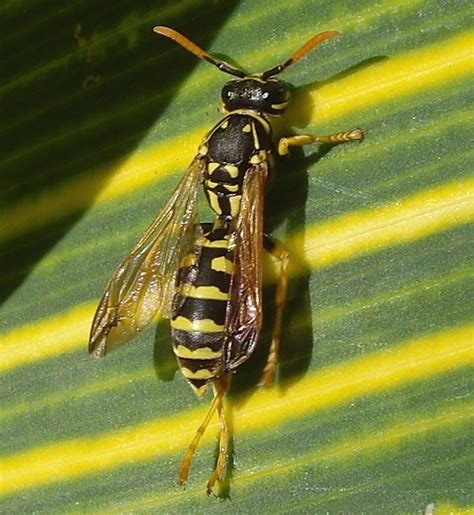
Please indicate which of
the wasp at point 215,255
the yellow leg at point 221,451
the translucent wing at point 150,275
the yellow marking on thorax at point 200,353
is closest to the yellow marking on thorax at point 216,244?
the wasp at point 215,255

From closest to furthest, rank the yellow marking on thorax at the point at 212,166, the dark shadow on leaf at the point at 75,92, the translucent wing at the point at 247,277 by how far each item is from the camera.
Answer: the translucent wing at the point at 247,277 < the yellow marking on thorax at the point at 212,166 < the dark shadow on leaf at the point at 75,92

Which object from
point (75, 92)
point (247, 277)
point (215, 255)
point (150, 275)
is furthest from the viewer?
point (75, 92)

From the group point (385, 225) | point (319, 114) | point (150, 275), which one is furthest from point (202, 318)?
point (319, 114)

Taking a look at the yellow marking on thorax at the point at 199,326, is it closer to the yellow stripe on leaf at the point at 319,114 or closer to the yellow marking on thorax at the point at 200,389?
the yellow marking on thorax at the point at 200,389

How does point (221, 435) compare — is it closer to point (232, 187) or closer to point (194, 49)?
point (232, 187)

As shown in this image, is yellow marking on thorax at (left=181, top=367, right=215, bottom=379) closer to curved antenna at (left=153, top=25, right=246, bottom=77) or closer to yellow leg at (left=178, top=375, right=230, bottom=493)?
yellow leg at (left=178, top=375, right=230, bottom=493)

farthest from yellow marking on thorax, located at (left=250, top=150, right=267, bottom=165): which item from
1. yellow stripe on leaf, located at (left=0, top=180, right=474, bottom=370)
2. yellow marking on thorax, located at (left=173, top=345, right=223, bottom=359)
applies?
yellow marking on thorax, located at (left=173, top=345, right=223, bottom=359)
